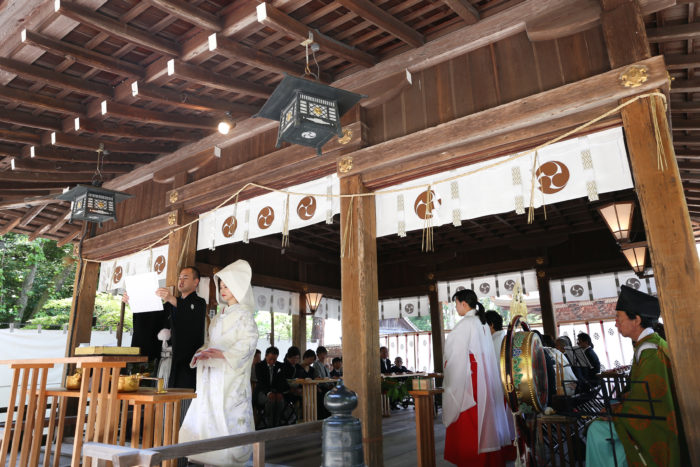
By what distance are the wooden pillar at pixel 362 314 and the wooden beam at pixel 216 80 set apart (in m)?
1.50

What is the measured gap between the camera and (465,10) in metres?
4.11

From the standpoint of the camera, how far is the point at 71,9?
144 inches

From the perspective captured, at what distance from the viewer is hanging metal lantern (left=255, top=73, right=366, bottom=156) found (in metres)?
3.85

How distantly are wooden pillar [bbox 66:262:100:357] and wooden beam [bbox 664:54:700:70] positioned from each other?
354 inches

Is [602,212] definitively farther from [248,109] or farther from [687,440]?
[248,109]

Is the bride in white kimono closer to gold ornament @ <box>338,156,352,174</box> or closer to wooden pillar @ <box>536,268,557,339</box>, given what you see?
gold ornament @ <box>338,156,352,174</box>

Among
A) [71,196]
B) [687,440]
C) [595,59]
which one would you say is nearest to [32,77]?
[71,196]

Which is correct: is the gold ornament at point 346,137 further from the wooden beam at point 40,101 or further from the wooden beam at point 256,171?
the wooden beam at point 40,101

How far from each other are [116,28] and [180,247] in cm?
317

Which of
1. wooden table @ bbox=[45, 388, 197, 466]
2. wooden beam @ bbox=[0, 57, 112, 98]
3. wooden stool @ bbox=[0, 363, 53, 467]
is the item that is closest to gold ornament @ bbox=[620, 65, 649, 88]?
wooden table @ bbox=[45, 388, 197, 466]

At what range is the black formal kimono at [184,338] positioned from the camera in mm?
4566

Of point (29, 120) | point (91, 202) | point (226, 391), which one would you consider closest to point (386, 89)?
point (226, 391)

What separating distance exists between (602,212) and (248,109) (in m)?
4.99

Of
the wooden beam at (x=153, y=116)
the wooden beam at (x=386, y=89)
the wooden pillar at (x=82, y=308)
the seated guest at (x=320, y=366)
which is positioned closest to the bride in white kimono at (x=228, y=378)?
the wooden beam at (x=386, y=89)
